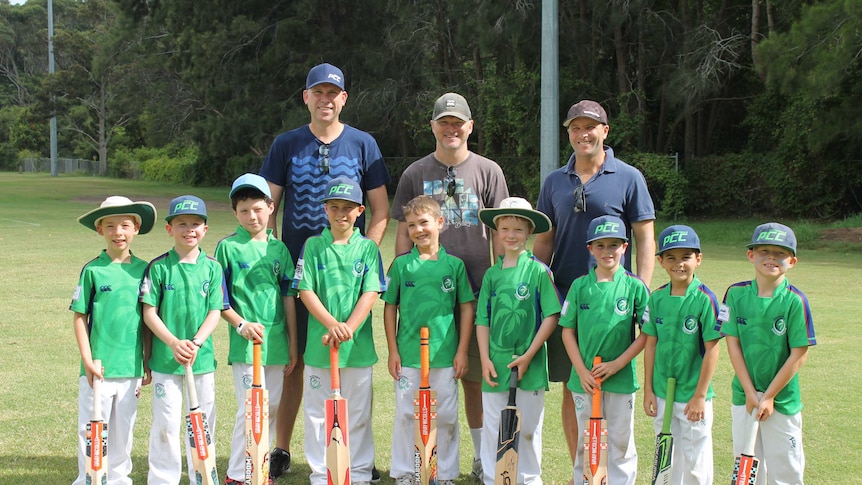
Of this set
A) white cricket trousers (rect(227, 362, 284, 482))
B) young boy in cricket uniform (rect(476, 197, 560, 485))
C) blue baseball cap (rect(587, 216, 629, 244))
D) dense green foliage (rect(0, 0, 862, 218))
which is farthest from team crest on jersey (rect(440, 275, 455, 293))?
dense green foliage (rect(0, 0, 862, 218))

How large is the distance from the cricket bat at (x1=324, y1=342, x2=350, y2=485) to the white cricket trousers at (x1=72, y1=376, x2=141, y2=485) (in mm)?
1101

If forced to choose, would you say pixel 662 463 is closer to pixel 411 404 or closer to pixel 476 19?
pixel 411 404

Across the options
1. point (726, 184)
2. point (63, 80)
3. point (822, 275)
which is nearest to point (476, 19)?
point (726, 184)

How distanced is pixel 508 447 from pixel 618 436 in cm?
64

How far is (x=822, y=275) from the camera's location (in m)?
13.9

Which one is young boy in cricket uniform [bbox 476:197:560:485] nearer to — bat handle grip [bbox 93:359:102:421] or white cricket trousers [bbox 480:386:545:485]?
white cricket trousers [bbox 480:386:545:485]

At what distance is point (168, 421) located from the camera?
477 cm

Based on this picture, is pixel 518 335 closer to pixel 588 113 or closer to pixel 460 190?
pixel 460 190

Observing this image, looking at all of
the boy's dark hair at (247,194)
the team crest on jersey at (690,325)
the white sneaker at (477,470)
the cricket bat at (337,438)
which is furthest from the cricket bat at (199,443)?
the team crest on jersey at (690,325)

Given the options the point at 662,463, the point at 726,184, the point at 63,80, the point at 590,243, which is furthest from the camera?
the point at 63,80

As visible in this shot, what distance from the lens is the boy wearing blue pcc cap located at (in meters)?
4.33

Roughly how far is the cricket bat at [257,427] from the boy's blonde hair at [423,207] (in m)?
1.19

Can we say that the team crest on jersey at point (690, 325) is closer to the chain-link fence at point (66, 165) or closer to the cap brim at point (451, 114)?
the cap brim at point (451, 114)

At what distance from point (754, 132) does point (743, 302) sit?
23.3m
